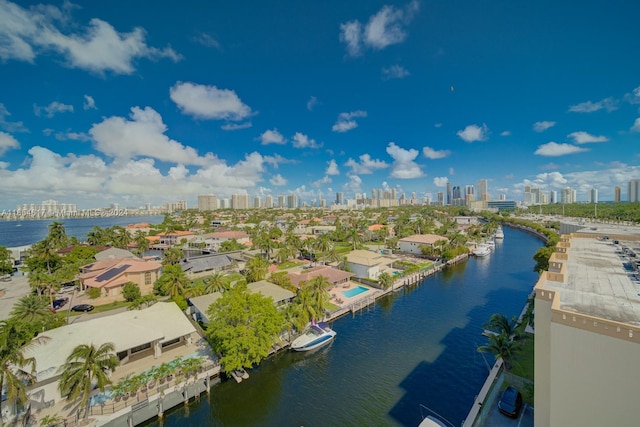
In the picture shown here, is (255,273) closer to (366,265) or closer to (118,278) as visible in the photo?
(366,265)

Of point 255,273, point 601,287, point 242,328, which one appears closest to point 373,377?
point 242,328

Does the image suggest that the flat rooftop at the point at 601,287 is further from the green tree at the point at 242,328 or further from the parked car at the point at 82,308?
the parked car at the point at 82,308

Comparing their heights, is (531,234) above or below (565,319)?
below

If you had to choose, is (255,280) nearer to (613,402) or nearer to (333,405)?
(333,405)

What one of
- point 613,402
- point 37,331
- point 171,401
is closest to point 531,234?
point 613,402

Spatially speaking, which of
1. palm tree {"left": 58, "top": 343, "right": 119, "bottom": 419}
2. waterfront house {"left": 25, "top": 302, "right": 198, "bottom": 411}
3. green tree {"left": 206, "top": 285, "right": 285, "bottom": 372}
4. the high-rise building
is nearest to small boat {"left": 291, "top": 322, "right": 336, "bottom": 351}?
green tree {"left": 206, "top": 285, "right": 285, "bottom": 372}

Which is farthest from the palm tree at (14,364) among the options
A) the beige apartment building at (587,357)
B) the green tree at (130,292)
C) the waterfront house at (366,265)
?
the waterfront house at (366,265)
